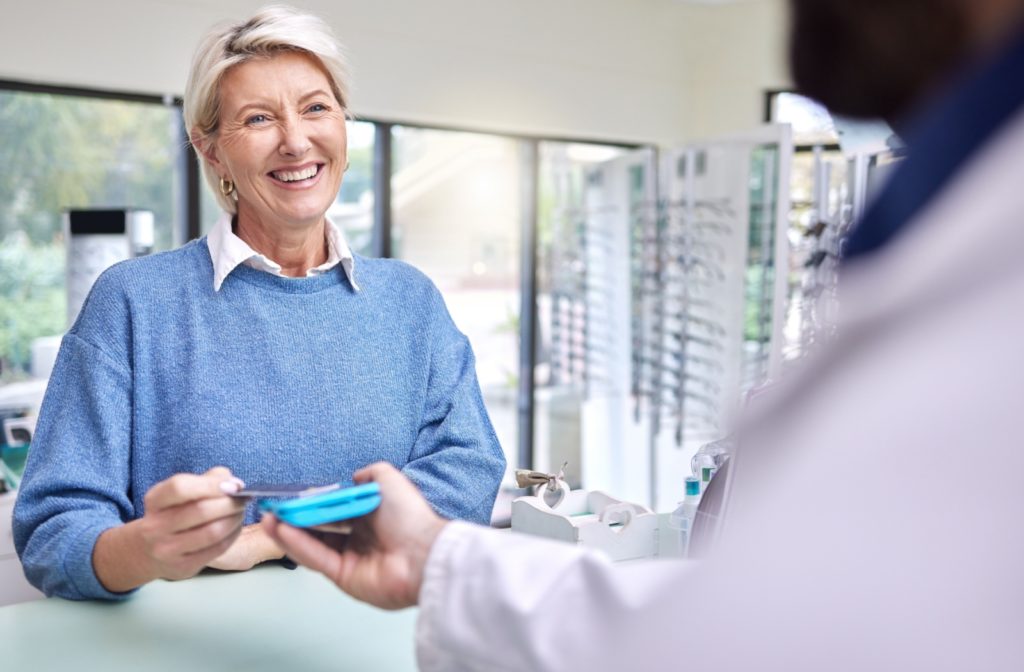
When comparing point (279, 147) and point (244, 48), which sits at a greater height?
point (244, 48)

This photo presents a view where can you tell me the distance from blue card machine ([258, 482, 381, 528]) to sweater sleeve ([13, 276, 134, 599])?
437mm

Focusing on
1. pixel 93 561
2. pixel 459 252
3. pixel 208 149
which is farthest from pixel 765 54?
pixel 93 561

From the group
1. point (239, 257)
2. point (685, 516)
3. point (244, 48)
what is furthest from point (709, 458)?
point (244, 48)

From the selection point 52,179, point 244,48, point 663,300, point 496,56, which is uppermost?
point 496,56

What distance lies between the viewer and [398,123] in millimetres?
4520

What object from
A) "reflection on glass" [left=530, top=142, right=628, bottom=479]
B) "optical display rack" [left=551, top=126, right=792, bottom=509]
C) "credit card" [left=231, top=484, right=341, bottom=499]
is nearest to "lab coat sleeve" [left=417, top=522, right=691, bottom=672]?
"credit card" [left=231, top=484, right=341, bottom=499]

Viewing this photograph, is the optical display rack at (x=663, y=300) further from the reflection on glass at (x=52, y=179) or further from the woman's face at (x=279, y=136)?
the woman's face at (x=279, y=136)

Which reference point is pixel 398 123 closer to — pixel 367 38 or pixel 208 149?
pixel 367 38

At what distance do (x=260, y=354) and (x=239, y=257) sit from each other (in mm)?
160

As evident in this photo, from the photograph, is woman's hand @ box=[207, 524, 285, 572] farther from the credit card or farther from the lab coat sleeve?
the lab coat sleeve

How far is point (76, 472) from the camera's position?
1313mm

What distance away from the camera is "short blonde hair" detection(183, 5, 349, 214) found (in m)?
1.53

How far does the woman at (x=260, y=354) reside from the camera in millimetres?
1364

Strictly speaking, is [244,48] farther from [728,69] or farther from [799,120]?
[728,69]
